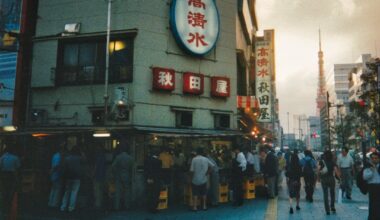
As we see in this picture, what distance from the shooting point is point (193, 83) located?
17766 mm

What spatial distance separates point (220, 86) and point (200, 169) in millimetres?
7234

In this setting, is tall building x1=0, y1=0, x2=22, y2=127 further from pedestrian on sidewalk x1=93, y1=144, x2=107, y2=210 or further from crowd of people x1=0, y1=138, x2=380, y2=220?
pedestrian on sidewalk x1=93, y1=144, x2=107, y2=210

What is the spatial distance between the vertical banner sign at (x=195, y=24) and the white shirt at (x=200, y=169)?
22.8 ft

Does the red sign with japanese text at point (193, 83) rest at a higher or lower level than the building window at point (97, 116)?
higher

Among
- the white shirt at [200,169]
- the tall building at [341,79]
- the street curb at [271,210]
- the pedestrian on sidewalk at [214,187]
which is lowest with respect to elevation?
the street curb at [271,210]

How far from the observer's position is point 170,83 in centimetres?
1689

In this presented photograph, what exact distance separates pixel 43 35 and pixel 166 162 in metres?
9.54

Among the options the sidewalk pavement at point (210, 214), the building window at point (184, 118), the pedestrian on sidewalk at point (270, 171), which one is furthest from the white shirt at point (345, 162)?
the building window at point (184, 118)

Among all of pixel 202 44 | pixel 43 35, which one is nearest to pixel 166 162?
pixel 202 44

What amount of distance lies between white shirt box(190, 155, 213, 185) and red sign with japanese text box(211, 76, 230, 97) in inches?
257

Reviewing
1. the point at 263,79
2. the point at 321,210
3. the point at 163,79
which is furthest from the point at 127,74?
the point at 263,79

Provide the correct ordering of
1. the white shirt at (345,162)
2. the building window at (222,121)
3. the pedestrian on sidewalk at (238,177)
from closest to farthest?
the pedestrian on sidewalk at (238,177) < the white shirt at (345,162) < the building window at (222,121)

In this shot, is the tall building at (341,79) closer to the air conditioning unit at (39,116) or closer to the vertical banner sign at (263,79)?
the vertical banner sign at (263,79)

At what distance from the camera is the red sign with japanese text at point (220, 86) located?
1861 cm
